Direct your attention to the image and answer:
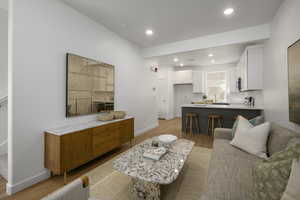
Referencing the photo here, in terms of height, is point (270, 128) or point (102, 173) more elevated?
point (270, 128)

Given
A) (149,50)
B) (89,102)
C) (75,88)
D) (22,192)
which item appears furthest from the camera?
(149,50)

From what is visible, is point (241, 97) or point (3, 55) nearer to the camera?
point (3, 55)

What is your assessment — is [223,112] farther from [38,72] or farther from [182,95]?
[38,72]

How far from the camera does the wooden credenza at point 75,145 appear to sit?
73.5 inches

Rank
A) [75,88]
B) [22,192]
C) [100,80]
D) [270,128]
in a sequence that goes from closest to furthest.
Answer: [22,192] → [270,128] → [75,88] → [100,80]

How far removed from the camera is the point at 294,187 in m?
0.73

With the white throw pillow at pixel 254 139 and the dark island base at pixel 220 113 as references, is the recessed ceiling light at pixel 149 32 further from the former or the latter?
the white throw pillow at pixel 254 139

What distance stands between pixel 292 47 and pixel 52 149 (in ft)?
12.2

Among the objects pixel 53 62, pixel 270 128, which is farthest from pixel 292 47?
pixel 53 62

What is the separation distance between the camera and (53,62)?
2.15 meters

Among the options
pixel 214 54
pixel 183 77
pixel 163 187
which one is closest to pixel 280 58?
pixel 214 54

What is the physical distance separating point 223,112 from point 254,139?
97.8 inches

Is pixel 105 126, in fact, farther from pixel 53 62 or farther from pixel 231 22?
pixel 231 22

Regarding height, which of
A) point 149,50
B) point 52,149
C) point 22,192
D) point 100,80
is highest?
point 149,50
